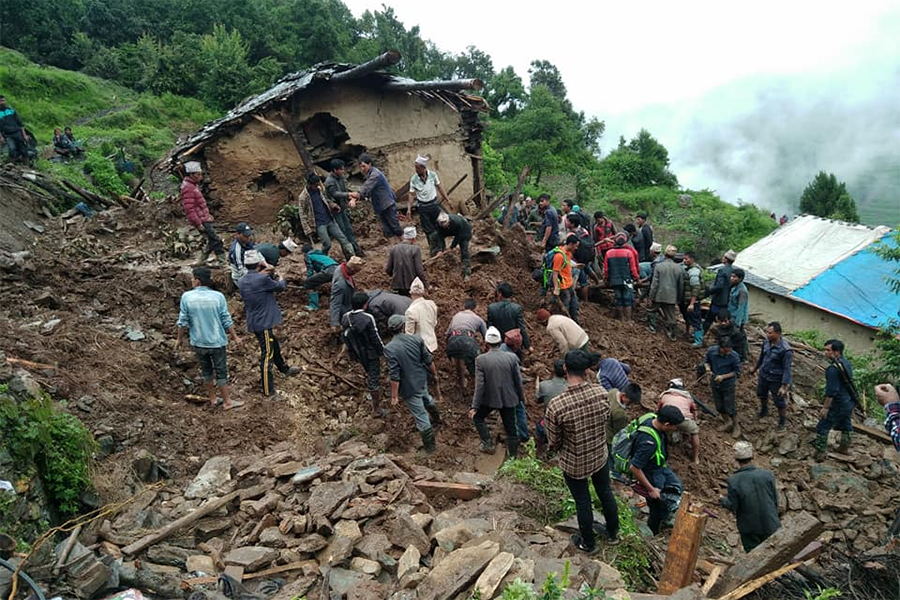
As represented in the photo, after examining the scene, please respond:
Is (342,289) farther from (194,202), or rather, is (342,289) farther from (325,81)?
(325,81)

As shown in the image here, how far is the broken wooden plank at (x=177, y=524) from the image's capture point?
425 centimetres

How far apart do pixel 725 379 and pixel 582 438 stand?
4926mm

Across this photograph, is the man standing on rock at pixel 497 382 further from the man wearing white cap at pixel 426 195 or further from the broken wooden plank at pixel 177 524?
the man wearing white cap at pixel 426 195

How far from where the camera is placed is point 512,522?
194 inches

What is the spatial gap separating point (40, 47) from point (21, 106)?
494 inches

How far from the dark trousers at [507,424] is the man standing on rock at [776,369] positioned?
13.7 feet

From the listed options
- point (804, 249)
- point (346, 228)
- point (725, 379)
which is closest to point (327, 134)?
point (346, 228)

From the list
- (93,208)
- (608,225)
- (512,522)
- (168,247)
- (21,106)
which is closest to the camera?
(512,522)

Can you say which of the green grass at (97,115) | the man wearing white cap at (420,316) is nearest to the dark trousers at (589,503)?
the man wearing white cap at (420,316)

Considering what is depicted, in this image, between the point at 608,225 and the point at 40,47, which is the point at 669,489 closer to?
the point at 608,225

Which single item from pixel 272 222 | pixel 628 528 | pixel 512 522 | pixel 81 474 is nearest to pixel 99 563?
pixel 81 474

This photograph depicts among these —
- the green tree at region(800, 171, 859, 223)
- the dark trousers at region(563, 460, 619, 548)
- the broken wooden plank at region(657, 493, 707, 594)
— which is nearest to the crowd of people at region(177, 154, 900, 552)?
the dark trousers at region(563, 460, 619, 548)

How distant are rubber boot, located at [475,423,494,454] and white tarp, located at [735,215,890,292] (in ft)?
49.7

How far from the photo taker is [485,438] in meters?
6.92
